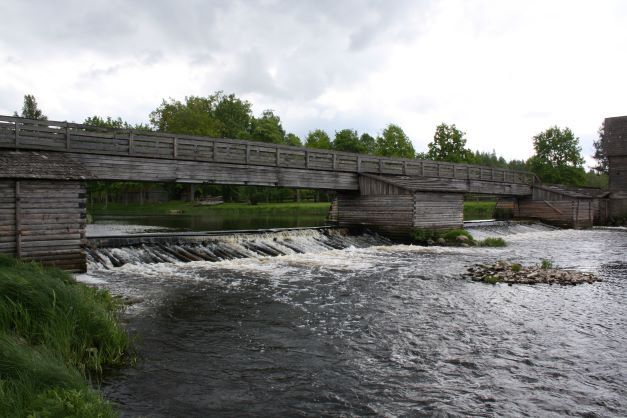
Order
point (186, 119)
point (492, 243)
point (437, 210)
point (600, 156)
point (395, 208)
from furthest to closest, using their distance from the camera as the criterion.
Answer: point (600, 156) < point (186, 119) < point (437, 210) < point (395, 208) < point (492, 243)

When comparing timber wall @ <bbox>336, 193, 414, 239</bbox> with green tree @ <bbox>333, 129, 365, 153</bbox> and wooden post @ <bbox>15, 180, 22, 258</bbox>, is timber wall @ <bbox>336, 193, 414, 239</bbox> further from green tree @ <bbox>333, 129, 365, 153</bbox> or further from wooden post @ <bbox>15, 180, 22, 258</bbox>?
green tree @ <bbox>333, 129, 365, 153</bbox>

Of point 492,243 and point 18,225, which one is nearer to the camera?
point 18,225

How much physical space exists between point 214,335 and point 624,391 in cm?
772

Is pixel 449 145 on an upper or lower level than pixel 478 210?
upper

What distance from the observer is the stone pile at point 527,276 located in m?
16.3

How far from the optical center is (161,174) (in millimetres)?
22766

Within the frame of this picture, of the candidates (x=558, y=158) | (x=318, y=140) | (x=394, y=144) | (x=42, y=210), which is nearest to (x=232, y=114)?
(x=318, y=140)

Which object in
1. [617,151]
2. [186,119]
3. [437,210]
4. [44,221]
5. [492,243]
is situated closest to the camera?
[44,221]

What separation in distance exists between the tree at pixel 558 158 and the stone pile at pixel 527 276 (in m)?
58.6

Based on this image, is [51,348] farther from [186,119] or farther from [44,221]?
[186,119]

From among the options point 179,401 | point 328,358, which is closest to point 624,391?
point 328,358

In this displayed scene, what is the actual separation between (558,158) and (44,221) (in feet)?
244

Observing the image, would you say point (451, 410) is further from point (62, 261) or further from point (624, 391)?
point (62, 261)

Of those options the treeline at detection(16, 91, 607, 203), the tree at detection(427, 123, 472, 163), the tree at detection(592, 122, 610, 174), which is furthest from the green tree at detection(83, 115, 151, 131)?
the tree at detection(592, 122, 610, 174)
